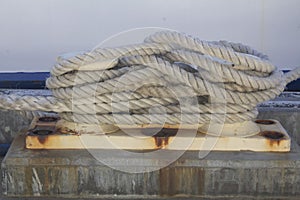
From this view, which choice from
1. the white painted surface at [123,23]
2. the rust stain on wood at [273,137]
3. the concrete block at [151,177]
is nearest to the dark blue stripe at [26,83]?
the white painted surface at [123,23]

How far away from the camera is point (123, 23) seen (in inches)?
89.4

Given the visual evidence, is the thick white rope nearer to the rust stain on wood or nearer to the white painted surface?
the rust stain on wood

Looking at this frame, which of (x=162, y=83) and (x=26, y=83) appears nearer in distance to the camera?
(x=162, y=83)

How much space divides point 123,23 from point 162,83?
0.90 meters

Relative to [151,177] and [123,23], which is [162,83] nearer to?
[151,177]

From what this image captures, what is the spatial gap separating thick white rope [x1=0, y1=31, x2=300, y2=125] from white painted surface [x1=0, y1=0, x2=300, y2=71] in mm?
828

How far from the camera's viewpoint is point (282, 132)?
4.92ft

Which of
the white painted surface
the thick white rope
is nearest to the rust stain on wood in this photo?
the thick white rope

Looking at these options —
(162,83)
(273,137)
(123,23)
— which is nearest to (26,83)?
(123,23)

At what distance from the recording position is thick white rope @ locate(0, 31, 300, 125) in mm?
1403

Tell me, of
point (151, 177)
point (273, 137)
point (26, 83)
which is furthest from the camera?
point (26, 83)

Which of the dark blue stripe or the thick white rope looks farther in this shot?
the dark blue stripe

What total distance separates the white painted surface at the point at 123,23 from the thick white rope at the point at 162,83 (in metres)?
0.83

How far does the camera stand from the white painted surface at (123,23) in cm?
224
